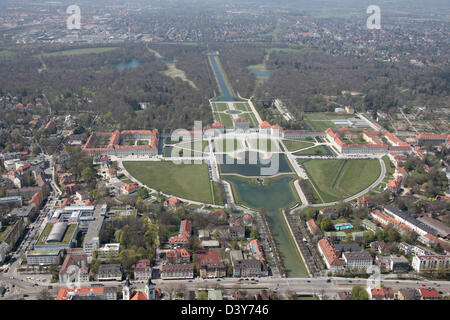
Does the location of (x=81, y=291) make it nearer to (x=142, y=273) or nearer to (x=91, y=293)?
(x=91, y=293)

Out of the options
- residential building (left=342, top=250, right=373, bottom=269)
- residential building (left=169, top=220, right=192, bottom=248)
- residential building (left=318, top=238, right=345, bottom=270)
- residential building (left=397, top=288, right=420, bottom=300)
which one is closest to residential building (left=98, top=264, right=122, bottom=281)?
residential building (left=169, top=220, right=192, bottom=248)

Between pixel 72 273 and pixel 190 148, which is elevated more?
pixel 190 148

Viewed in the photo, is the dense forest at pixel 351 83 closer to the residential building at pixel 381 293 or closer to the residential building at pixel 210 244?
the residential building at pixel 210 244

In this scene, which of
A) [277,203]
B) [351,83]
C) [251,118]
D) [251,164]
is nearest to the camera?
[277,203]

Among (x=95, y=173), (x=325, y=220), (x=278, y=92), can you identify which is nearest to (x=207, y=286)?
(x=325, y=220)

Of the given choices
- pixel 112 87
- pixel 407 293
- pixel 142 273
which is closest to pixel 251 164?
pixel 142 273

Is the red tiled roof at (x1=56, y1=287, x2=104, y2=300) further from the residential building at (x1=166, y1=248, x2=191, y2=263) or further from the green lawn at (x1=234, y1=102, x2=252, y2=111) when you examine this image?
the green lawn at (x1=234, y1=102, x2=252, y2=111)

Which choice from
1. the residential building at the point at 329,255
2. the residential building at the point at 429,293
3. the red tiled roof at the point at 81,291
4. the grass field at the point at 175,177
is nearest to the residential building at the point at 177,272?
the red tiled roof at the point at 81,291
